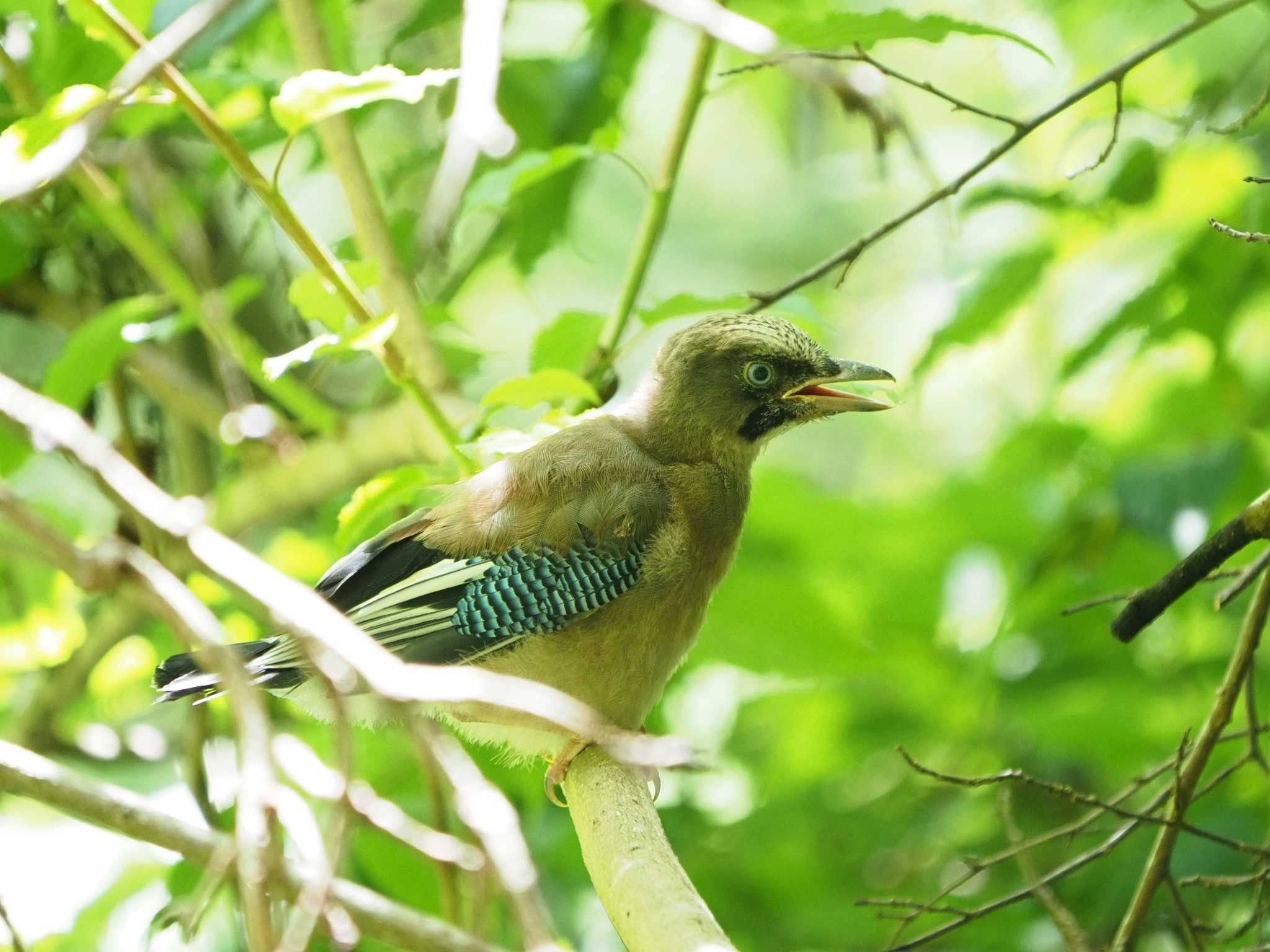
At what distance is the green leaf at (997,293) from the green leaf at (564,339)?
0.91 m

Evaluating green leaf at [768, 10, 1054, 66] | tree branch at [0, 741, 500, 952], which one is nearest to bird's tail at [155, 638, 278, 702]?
tree branch at [0, 741, 500, 952]

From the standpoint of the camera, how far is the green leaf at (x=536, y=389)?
110 inches

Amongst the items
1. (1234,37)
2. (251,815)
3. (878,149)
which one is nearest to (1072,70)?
(1234,37)

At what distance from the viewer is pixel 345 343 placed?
2.56 m

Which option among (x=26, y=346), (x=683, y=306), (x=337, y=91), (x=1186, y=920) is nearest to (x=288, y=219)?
(x=337, y=91)

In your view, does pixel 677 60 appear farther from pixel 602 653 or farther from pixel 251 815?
pixel 251 815

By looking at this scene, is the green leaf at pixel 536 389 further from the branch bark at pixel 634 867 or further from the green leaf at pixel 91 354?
the green leaf at pixel 91 354

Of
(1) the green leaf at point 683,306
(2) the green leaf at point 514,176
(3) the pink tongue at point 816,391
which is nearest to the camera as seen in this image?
(2) the green leaf at point 514,176

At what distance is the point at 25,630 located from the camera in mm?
4516

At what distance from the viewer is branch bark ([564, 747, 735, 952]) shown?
202 cm

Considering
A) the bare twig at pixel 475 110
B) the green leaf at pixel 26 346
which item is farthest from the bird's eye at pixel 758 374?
the green leaf at pixel 26 346

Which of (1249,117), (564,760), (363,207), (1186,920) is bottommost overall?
(1186,920)

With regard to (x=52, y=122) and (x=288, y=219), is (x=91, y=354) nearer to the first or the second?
(x=288, y=219)

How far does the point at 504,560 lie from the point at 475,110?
4.92 ft
